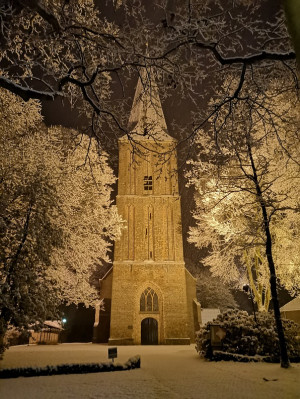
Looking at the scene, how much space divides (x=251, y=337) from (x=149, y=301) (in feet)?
41.9

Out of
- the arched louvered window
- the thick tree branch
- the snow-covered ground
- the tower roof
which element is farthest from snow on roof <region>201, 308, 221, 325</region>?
the thick tree branch

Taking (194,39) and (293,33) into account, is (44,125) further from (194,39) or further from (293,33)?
(293,33)

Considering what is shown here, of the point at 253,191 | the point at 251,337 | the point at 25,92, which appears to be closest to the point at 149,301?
the point at 251,337

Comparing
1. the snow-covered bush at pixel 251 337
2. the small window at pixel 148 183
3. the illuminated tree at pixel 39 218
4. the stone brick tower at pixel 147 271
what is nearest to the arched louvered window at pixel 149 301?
the stone brick tower at pixel 147 271

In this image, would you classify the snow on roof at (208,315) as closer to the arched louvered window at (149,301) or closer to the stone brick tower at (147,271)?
the stone brick tower at (147,271)

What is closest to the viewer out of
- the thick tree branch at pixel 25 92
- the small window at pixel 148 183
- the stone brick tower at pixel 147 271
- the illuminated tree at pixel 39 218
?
the thick tree branch at pixel 25 92

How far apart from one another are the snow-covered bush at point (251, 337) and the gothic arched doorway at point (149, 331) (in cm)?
1116

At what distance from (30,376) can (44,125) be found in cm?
1306

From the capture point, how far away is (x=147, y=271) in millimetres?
23828

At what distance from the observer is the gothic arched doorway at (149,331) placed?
2314 centimetres

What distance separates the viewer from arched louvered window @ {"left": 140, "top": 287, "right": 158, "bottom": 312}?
910 inches

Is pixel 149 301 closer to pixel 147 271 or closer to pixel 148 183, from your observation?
pixel 147 271

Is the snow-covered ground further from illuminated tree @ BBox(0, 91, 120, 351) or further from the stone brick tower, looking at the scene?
the stone brick tower

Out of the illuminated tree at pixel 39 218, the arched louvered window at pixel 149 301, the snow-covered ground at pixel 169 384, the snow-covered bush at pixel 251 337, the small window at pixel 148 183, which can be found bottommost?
the snow-covered ground at pixel 169 384
